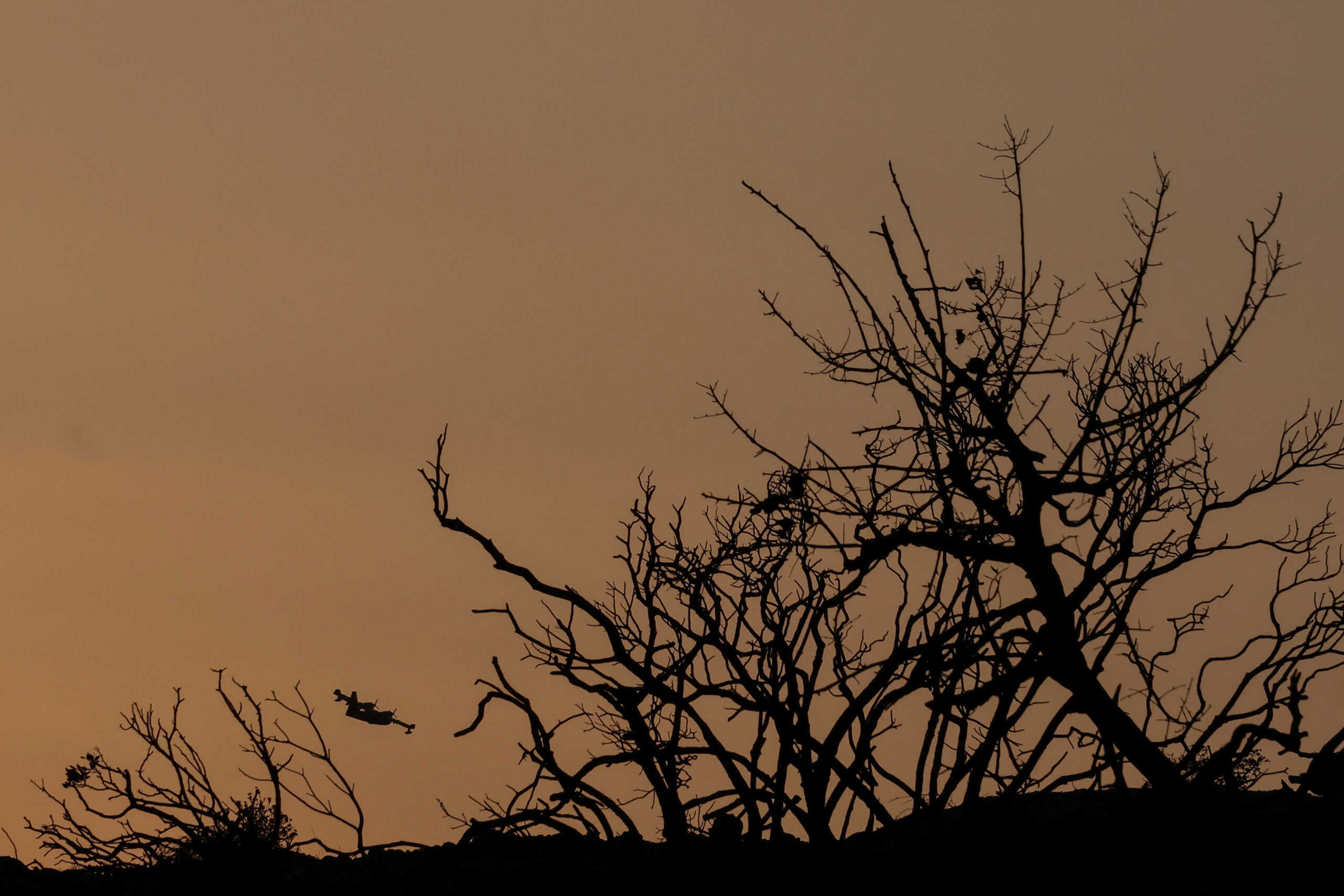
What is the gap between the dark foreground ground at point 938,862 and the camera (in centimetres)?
716

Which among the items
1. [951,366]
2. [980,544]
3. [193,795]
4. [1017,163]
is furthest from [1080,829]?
[193,795]

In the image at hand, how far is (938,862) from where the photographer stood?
24.8 ft

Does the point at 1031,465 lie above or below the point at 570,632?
above

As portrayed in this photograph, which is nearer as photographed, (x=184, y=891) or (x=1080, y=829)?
(x=1080, y=829)

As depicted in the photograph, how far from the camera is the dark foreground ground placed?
23.5 ft

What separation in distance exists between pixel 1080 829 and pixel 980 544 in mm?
2682

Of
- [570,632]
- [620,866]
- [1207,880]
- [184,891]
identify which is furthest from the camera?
[570,632]

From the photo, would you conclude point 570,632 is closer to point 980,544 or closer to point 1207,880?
point 980,544

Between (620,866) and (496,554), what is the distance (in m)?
2.11

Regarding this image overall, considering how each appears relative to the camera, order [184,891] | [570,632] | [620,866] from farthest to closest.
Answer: [570,632] < [184,891] < [620,866]

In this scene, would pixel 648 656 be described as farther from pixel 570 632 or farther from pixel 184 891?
pixel 184 891

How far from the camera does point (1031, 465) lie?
32.3 ft

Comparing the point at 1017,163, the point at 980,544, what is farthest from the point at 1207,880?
the point at 1017,163

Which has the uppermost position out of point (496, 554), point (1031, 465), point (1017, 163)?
point (1017, 163)
